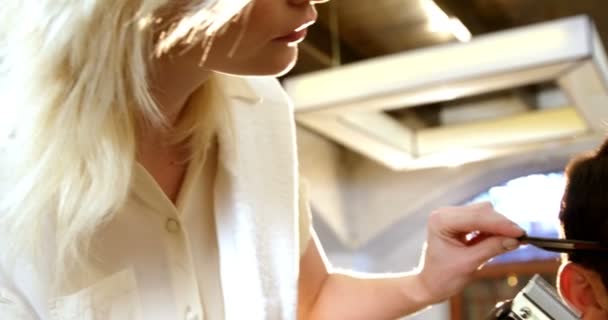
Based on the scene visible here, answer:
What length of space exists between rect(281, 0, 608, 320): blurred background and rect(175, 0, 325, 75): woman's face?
513 mm

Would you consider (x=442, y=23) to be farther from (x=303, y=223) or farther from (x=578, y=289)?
(x=578, y=289)

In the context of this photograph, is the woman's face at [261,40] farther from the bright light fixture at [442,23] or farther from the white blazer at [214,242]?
the bright light fixture at [442,23]

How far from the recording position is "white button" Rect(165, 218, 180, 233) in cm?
72

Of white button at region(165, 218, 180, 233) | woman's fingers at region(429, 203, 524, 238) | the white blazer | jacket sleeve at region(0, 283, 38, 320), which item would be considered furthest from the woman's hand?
jacket sleeve at region(0, 283, 38, 320)

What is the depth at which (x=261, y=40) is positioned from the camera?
24.1 inches

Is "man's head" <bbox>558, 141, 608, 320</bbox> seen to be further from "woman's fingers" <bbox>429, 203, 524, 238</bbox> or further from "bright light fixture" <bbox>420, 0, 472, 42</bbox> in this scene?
"bright light fixture" <bbox>420, 0, 472, 42</bbox>

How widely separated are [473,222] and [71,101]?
1.18ft

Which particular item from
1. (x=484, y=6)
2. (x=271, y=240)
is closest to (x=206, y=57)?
(x=271, y=240)

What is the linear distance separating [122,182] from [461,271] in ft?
1.08

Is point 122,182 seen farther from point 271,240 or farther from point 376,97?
point 376,97

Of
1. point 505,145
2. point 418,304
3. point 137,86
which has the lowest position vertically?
point 505,145

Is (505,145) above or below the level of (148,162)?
below

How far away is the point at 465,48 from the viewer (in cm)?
187

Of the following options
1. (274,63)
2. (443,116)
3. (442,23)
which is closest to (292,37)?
(274,63)
